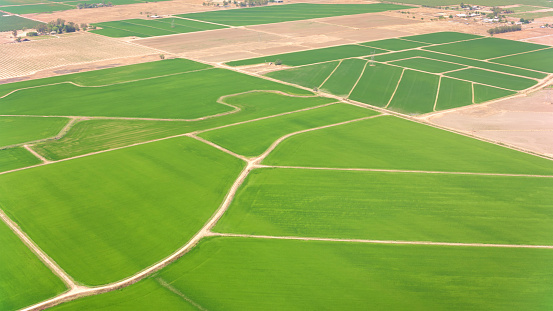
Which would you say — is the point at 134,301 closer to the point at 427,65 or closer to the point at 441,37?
the point at 427,65

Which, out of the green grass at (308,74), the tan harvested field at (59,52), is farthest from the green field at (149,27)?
the green grass at (308,74)

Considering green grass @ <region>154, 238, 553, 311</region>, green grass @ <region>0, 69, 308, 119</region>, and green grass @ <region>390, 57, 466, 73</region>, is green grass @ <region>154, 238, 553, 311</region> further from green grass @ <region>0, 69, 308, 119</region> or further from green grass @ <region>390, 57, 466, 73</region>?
green grass @ <region>390, 57, 466, 73</region>

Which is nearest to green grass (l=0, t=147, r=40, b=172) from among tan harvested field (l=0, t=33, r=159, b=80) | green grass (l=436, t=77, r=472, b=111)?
tan harvested field (l=0, t=33, r=159, b=80)

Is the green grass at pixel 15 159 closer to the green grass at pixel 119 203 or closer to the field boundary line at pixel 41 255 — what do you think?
the green grass at pixel 119 203

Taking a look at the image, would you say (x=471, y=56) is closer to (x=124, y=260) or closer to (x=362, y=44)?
(x=362, y=44)

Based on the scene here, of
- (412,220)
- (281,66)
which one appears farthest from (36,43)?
(412,220)

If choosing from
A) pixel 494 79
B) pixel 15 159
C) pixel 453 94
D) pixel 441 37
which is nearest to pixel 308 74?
pixel 453 94

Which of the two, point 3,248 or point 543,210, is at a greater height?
point 543,210
